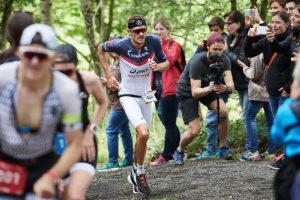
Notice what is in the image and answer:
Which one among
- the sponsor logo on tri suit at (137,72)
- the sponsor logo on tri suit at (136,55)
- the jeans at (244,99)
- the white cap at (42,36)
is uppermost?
the white cap at (42,36)

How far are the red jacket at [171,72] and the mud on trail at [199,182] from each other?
1228mm

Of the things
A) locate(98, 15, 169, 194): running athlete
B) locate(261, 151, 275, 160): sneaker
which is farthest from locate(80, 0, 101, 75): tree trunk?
locate(98, 15, 169, 194): running athlete

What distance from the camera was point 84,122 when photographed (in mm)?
6012

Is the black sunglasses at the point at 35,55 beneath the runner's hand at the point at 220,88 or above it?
above

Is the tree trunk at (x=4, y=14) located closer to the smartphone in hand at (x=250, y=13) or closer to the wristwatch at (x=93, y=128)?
the smartphone in hand at (x=250, y=13)

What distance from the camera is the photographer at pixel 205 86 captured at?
34.2 feet

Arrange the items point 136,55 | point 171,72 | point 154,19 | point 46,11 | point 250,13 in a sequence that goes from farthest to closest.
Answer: point 154,19, point 46,11, point 171,72, point 250,13, point 136,55

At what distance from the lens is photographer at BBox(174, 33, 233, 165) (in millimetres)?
10430

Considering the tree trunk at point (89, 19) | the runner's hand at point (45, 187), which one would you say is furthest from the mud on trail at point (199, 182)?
the tree trunk at point (89, 19)

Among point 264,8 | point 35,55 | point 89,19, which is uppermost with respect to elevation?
point 35,55

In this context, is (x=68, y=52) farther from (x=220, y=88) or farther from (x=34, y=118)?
(x=220, y=88)

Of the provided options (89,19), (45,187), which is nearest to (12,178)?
(45,187)

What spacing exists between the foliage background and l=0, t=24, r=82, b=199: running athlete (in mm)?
7719

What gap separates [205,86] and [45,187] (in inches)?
255
